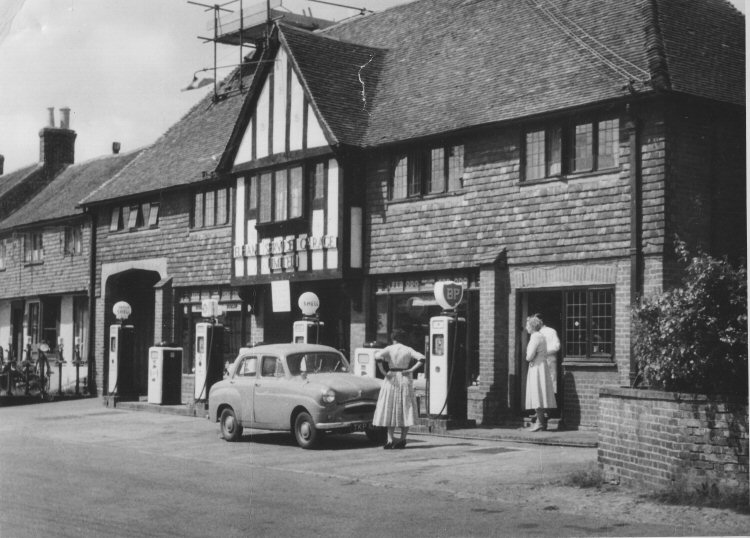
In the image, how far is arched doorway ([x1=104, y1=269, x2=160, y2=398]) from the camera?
107 ft

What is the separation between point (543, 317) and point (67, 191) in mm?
22726

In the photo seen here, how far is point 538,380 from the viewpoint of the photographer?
18.4 metres

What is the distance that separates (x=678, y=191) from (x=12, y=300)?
2599 centimetres

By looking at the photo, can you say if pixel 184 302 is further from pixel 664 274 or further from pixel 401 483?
pixel 401 483

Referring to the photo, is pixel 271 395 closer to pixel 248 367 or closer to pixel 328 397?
pixel 248 367

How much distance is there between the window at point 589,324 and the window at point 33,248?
873 inches

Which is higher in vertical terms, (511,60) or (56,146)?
(56,146)

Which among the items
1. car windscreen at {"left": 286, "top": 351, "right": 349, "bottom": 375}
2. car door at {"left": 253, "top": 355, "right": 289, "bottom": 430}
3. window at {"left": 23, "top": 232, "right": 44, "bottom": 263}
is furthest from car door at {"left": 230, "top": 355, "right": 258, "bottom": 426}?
window at {"left": 23, "top": 232, "right": 44, "bottom": 263}

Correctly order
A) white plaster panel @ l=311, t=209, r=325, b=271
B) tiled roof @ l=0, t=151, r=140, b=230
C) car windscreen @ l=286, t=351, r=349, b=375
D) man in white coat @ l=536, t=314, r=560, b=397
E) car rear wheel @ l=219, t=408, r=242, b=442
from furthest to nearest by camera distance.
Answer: tiled roof @ l=0, t=151, r=140, b=230 < white plaster panel @ l=311, t=209, r=325, b=271 < man in white coat @ l=536, t=314, r=560, b=397 < car rear wheel @ l=219, t=408, r=242, b=442 < car windscreen @ l=286, t=351, r=349, b=375

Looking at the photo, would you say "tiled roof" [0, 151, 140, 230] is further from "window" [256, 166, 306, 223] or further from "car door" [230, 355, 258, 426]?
"car door" [230, 355, 258, 426]

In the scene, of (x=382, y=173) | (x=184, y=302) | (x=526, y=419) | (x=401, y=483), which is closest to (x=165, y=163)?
(x=184, y=302)

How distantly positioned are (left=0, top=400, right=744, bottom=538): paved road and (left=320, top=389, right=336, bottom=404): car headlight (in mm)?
756

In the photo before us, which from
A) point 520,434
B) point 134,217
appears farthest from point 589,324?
point 134,217

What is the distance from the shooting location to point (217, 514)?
11.3 m
